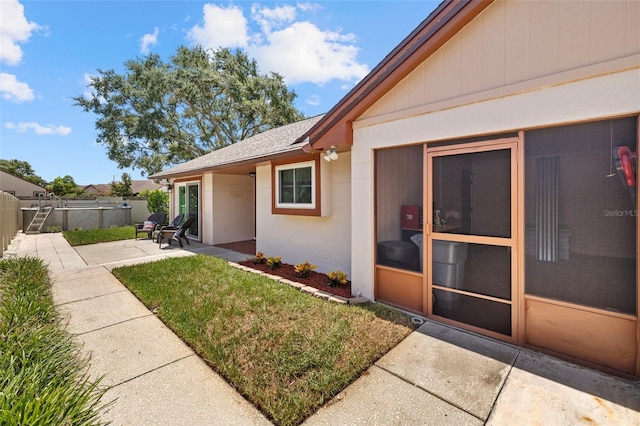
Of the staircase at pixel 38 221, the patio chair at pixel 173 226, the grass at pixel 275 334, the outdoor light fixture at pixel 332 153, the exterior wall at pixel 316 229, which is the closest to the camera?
the grass at pixel 275 334

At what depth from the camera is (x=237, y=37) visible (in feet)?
72.8

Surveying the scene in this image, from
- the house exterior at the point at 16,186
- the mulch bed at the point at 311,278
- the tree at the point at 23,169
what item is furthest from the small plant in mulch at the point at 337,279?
the tree at the point at 23,169

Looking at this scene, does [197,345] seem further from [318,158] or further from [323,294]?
[318,158]

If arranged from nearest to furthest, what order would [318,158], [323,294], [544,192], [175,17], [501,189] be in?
[544,192], [501,189], [323,294], [318,158], [175,17]

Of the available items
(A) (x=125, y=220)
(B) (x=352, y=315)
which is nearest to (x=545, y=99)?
(B) (x=352, y=315)

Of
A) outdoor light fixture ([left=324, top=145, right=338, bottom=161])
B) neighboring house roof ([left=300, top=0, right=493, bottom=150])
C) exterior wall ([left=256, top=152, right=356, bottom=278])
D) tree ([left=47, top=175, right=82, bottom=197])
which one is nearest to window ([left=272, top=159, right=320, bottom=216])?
exterior wall ([left=256, top=152, right=356, bottom=278])

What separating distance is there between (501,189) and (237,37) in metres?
24.6

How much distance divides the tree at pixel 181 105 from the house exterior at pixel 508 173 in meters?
20.7

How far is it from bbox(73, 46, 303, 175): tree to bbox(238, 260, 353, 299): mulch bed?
18663 millimetres

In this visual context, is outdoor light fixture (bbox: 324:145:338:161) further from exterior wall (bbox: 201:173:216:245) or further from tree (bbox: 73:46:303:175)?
tree (bbox: 73:46:303:175)

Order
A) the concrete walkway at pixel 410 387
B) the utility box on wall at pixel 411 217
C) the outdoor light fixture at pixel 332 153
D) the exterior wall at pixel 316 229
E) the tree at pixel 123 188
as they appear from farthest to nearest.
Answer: the tree at pixel 123 188 < the exterior wall at pixel 316 229 < the outdoor light fixture at pixel 332 153 < the utility box on wall at pixel 411 217 < the concrete walkway at pixel 410 387

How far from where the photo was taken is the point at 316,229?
7000 millimetres

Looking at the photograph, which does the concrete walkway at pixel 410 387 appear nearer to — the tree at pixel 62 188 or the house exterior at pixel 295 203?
the house exterior at pixel 295 203

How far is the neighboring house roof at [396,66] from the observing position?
3.69m
